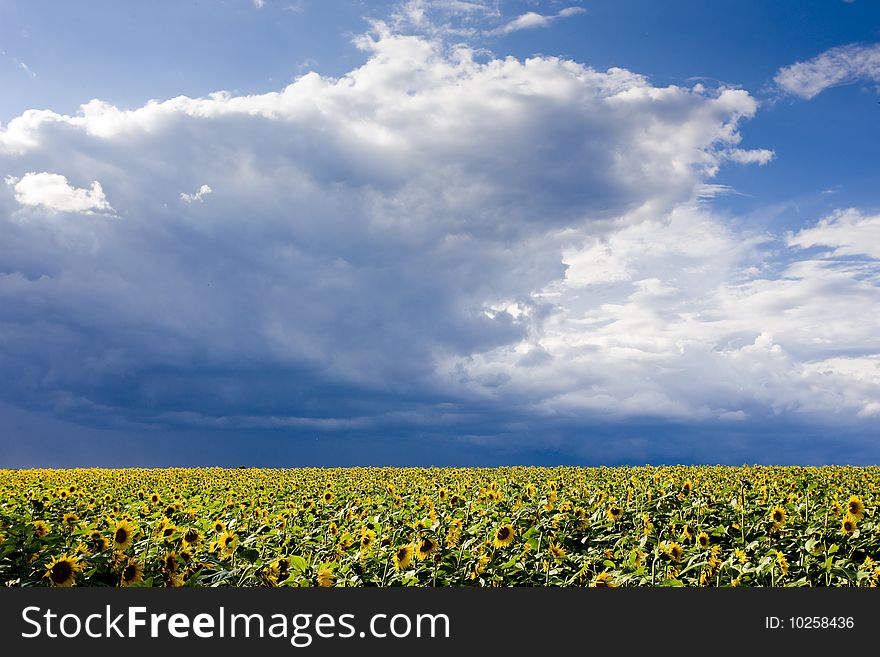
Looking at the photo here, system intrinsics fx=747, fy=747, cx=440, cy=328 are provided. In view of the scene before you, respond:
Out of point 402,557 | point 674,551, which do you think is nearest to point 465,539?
point 402,557

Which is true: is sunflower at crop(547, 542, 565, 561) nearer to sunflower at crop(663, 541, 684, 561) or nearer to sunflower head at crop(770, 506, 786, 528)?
sunflower at crop(663, 541, 684, 561)

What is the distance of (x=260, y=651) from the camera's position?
708cm

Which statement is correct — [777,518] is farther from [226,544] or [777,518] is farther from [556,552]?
[226,544]

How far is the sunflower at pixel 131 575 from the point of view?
29.2 ft

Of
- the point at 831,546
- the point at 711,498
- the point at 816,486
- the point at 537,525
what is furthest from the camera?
the point at 816,486

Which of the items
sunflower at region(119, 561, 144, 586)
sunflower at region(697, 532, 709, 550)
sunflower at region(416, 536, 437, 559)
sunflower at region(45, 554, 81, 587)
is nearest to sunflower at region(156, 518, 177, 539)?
sunflower at region(119, 561, 144, 586)

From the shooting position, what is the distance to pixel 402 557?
9.30 metres

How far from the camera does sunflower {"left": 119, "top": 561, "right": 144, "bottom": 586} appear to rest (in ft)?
29.2

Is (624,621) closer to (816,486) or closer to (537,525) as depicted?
(537,525)

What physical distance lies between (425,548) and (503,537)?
1.12 metres

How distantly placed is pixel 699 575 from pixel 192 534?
6.92 metres

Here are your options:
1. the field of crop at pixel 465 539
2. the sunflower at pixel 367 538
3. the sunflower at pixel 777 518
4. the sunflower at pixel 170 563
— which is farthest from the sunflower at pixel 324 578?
the sunflower at pixel 777 518

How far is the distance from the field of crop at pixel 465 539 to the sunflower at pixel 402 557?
2cm

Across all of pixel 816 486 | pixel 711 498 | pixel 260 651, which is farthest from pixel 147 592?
pixel 816 486
